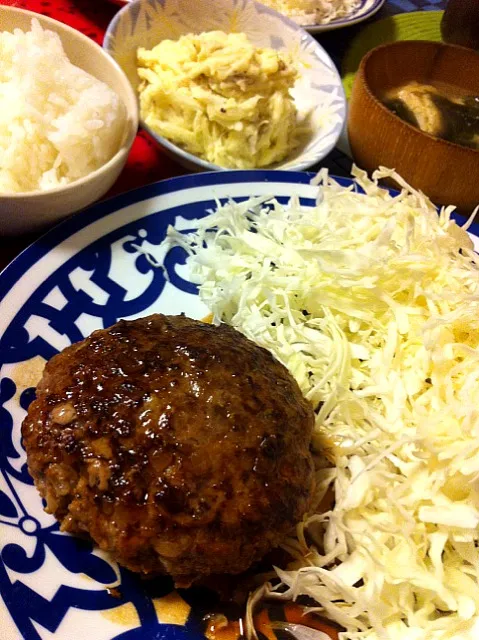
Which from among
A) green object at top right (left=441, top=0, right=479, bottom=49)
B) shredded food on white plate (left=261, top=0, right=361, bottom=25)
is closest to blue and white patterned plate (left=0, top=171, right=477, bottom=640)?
shredded food on white plate (left=261, top=0, right=361, bottom=25)

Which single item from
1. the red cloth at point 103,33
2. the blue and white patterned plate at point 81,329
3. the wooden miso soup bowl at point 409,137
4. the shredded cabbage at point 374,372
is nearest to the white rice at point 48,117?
the blue and white patterned plate at point 81,329

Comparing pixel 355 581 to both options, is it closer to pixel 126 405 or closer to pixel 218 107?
pixel 126 405

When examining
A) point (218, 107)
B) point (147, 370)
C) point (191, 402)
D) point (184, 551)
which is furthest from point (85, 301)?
point (218, 107)

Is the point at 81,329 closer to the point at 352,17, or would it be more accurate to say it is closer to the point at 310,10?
the point at 310,10

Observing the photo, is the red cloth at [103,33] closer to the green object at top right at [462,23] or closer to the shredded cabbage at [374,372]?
the shredded cabbage at [374,372]

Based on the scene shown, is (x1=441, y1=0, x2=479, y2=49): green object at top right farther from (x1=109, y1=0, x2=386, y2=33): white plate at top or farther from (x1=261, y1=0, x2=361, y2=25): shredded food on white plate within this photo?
(x1=261, y1=0, x2=361, y2=25): shredded food on white plate

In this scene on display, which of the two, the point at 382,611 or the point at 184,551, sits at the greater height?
the point at 184,551

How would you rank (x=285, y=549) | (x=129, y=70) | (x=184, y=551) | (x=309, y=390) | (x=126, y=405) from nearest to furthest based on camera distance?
(x=184, y=551), (x=126, y=405), (x=285, y=549), (x=309, y=390), (x=129, y=70)
